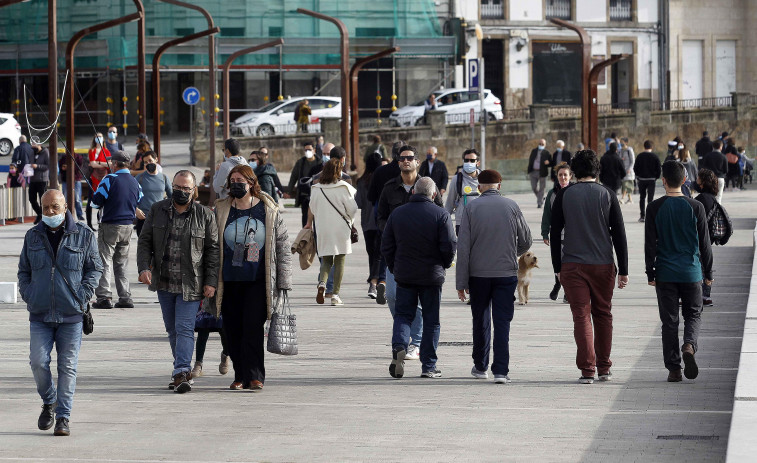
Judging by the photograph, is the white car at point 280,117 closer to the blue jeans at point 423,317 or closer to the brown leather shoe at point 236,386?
the blue jeans at point 423,317

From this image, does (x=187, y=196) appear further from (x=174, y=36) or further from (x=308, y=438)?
(x=174, y=36)

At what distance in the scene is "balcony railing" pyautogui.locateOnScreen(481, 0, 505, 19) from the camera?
64875 millimetres

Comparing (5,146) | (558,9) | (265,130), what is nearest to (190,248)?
(5,146)

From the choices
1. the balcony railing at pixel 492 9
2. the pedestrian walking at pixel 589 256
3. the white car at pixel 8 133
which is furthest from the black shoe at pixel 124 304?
the balcony railing at pixel 492 9

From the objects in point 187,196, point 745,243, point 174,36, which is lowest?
point 745,243

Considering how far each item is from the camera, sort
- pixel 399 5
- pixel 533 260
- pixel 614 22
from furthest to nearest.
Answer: pixel 614 22, pixel 399 5, pixel 533 260

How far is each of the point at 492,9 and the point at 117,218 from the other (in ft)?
164

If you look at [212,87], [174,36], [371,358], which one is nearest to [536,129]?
[174,36]

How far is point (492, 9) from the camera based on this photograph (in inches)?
2564

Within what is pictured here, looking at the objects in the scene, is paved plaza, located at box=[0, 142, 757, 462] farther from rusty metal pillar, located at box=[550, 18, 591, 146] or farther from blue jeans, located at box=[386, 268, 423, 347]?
rusty metal pillar, located at box=[550, 18, 591, 146]

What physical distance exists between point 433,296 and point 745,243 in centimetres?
1529

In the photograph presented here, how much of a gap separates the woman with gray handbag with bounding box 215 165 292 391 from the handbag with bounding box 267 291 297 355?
0.17 ft

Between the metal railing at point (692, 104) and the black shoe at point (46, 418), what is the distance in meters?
56.7

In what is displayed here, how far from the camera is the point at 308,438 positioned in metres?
9.26
